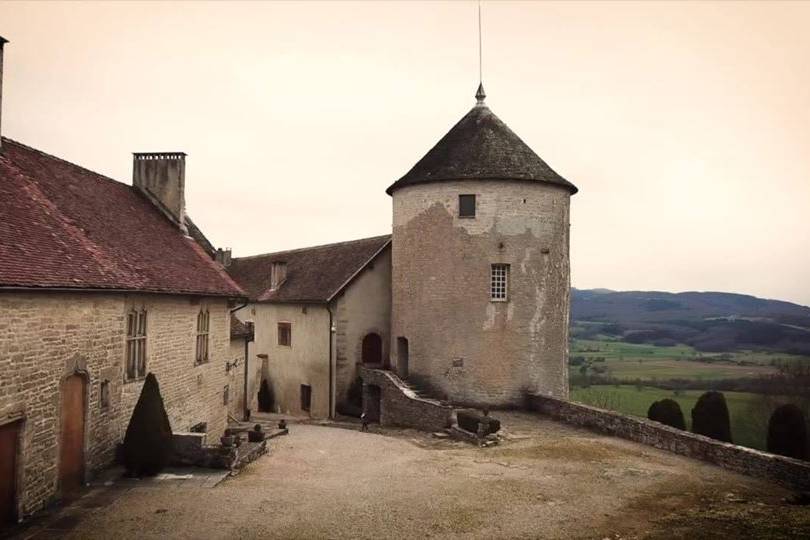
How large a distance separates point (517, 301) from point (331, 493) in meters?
13.7

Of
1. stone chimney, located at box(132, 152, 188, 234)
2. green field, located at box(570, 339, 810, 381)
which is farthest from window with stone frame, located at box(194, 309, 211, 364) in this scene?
green field, located at box(570, 339, 810, 381)

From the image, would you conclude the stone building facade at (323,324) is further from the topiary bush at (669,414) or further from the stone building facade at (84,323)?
the topiary bush at (669,414)

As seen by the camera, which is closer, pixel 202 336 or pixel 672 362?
pixel 202 336

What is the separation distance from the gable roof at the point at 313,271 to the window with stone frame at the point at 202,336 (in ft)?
30.7

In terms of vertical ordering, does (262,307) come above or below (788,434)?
above

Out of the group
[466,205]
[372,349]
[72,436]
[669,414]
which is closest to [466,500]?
[72,436]

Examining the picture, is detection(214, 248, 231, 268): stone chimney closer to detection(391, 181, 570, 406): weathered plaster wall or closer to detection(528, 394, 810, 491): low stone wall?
detection(391, 181, 570, 406): weathered plaster wall

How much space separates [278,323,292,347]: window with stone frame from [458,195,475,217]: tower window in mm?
12772

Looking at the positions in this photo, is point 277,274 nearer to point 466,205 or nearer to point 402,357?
point 402,357

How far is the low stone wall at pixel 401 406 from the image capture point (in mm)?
22094

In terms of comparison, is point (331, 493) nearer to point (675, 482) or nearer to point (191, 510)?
point (191, 510)

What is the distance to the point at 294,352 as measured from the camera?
32812mm

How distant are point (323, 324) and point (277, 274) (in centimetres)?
669

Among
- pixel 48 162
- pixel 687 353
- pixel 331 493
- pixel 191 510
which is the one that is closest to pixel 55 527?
pixel 191 510
